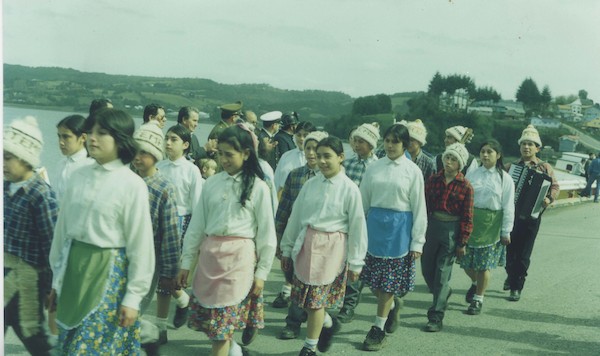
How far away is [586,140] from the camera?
36219 mm

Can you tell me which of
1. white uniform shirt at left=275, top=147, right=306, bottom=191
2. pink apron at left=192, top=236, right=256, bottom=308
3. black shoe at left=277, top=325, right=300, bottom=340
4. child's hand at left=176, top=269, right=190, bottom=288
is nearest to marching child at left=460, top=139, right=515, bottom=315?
white uniform shirt at left=275, top=147, right=306, bottom=191

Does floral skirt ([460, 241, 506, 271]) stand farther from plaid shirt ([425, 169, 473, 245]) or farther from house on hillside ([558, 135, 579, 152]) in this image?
house on hillside ([558, 135, 579, 152])

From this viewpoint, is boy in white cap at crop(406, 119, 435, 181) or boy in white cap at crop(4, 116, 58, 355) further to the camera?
boy in white cap at crop(406, 119, 435, 181)

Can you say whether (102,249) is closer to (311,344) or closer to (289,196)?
(311,344)

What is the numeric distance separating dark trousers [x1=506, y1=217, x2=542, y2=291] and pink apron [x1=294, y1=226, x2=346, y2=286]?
3.47 meters

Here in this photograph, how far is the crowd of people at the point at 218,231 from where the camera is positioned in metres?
3.43

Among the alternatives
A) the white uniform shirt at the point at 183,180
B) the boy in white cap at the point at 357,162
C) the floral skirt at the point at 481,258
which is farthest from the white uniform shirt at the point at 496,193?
the white uniform shirt at the point at 183,180

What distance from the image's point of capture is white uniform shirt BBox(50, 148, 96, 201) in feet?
16.2

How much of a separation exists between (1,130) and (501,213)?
5.27 m

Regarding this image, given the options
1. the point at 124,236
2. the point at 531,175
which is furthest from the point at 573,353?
the point at 124,236

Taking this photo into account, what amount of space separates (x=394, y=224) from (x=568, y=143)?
35.8 metres

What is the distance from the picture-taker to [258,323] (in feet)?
14.6

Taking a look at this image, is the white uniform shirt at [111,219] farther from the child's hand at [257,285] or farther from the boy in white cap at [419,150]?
the boy in white cap at [419,150]

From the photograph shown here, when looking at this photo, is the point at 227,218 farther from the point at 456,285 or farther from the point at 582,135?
the point at 582,135
